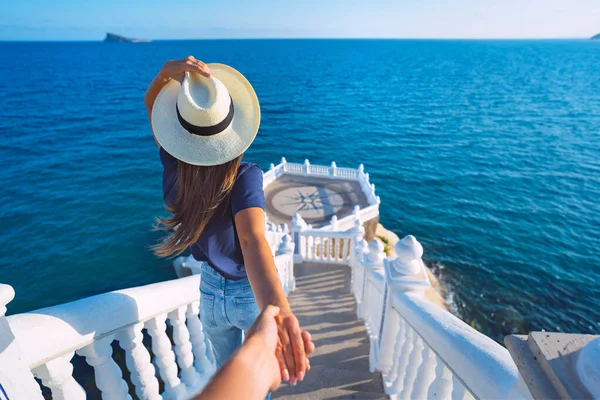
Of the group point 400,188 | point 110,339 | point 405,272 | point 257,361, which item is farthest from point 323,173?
point 257,361

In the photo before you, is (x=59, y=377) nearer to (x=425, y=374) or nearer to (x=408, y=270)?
(x=425, y=374)

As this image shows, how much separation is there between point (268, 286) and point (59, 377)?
4.81 ft

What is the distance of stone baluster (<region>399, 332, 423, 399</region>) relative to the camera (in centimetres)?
286

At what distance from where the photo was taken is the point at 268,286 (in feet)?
5.45

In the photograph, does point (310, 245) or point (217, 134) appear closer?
point (217, 134)

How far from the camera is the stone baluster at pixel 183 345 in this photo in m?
2.87

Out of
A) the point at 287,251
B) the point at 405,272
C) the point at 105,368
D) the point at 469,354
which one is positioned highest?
the point at 469,354

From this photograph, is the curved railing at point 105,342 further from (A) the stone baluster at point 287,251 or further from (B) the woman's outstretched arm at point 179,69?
(A) the stone baluster at point 287,251

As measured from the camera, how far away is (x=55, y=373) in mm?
1921

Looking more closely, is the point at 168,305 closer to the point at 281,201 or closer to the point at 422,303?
the point at 422,303

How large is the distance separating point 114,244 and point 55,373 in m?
20.4

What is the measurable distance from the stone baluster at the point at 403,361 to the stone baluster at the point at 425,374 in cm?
29

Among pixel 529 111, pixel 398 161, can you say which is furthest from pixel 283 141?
pixel 529 111

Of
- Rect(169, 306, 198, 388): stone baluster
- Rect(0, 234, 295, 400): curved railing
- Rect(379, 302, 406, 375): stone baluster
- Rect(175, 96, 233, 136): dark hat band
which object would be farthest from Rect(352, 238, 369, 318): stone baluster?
Rect(175, 96, 233, 136): dark hat band
